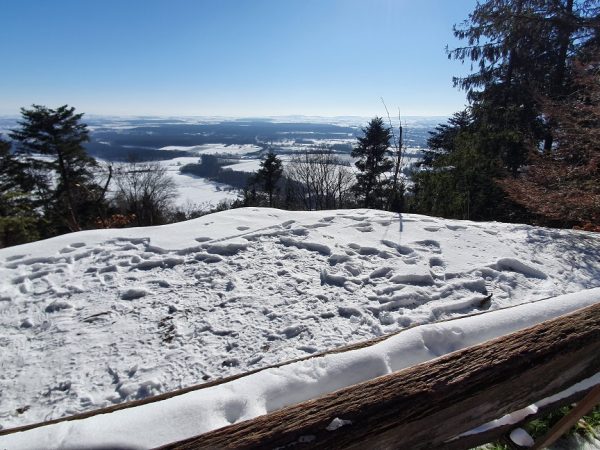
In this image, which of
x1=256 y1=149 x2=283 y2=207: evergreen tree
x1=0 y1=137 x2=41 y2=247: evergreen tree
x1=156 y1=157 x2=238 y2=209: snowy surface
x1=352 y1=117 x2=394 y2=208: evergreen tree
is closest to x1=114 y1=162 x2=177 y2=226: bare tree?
x1=0 y1=137 x2=41 y2=247: evergreen tree

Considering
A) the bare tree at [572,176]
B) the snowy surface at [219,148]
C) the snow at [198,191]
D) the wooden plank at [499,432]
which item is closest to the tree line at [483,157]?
the bare tree at [572,176]

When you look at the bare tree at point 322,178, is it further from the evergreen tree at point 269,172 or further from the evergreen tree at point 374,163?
the evergreen tree at point 374,163

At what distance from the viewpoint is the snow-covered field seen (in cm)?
236

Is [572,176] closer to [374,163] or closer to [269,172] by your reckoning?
[374,163]

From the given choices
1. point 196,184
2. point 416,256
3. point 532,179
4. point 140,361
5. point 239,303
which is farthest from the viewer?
point 196,184

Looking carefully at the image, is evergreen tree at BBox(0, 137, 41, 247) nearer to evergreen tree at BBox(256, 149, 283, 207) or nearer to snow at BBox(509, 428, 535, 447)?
snow at BBox(509, 428, 535, 447)

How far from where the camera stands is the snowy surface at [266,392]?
128 cm

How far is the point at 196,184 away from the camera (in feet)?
247

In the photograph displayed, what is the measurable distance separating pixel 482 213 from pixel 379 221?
728 centimetres

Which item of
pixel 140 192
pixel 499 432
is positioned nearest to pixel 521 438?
pixel 499 432

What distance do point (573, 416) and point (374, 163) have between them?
954 inches

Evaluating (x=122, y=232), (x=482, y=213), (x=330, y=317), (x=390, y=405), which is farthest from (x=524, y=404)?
(x=482, y=213)

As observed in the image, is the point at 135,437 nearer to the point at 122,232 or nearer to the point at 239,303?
the point at 239,303

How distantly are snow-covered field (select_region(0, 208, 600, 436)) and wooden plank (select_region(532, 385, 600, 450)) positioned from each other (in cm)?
122
